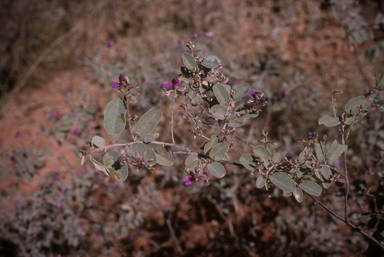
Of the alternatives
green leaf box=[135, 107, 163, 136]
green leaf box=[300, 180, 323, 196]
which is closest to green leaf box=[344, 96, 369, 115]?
green leaf box=[300, 180, 323, 196]

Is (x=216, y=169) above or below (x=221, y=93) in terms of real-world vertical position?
below

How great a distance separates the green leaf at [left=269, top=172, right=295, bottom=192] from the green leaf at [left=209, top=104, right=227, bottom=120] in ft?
0.85

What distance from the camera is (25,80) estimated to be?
369 centimetres

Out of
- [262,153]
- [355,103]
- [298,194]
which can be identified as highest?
[355,103]

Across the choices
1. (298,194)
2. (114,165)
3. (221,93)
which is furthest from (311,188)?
(114,165)

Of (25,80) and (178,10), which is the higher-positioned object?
(178,10)

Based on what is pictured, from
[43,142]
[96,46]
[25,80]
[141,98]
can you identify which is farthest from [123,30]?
[141,98]

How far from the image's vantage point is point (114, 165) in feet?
2.47

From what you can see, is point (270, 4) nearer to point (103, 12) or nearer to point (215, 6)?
point (215, 6)

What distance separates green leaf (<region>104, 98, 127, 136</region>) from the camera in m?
0.74

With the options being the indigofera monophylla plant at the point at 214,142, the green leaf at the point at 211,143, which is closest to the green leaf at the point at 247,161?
the indigofera monophylla plant at the point at 214,142

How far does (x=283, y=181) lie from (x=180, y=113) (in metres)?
1.56

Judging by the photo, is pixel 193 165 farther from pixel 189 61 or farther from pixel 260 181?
pixel 189 61

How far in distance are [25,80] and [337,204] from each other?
14.5 ft
